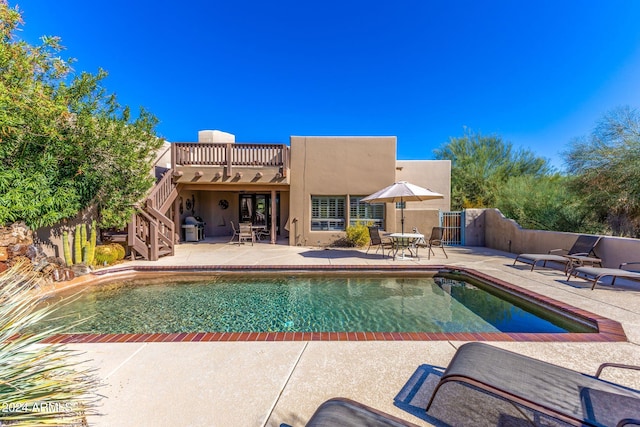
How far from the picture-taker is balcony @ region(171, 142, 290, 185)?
36.9 feet

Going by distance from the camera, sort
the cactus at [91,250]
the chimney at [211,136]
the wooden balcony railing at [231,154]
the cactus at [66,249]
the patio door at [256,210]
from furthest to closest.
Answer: the patio door at [256,210], the chimney at [211,136], the wooden balcony railing at [231,154], the cactus at [91,250], the cactus at [66,249]

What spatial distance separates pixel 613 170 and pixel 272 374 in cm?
1158

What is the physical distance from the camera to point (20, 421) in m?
1.40

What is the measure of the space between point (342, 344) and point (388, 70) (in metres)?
17.8

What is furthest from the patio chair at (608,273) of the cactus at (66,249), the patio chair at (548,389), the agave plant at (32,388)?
the cactus at (66,249)

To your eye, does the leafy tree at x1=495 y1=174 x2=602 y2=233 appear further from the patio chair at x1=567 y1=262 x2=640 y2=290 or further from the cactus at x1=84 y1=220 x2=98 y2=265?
the cactus at x1=84 y1=220 x2=98 y2=265

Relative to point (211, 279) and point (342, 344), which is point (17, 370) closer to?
point (342, 344)

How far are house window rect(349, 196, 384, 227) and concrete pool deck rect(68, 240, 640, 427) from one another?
816cm

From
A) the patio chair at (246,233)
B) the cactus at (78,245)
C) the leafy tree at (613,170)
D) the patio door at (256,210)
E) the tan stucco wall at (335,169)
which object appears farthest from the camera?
the patio door at (256,210)

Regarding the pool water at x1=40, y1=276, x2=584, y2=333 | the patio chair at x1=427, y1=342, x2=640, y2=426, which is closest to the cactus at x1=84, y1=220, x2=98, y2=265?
the pool water at x1=40, y1=276, x2=584, y2=333

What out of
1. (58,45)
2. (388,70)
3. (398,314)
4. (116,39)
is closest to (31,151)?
(58,45)

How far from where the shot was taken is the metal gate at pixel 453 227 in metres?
12.4

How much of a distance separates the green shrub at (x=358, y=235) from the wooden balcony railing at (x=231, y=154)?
362cm

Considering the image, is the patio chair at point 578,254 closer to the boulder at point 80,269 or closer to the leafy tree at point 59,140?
the boulder at point 80,269
